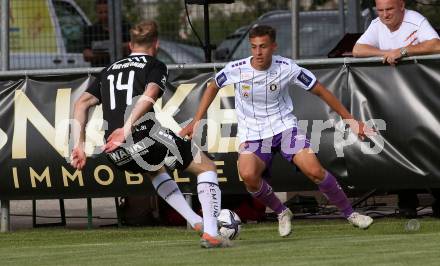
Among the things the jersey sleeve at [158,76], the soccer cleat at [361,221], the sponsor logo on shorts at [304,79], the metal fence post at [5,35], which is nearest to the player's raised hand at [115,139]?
the jersey sleeve at [158,76]

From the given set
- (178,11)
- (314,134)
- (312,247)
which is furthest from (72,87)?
(178,11)

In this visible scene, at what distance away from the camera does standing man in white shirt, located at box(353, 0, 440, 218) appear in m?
12.9

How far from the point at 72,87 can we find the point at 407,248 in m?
4.90

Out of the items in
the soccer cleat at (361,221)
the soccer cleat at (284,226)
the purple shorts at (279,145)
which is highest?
the purple shorts at (279,145)

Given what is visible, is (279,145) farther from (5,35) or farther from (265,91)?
(5,35)

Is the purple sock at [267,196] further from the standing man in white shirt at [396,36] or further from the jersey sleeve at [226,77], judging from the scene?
the standing man in white shirt at [396,36]

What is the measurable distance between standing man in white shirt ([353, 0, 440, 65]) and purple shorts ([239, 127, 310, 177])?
1687mm

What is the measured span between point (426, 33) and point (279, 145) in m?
2.18

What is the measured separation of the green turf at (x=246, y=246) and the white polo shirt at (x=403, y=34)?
1743mm

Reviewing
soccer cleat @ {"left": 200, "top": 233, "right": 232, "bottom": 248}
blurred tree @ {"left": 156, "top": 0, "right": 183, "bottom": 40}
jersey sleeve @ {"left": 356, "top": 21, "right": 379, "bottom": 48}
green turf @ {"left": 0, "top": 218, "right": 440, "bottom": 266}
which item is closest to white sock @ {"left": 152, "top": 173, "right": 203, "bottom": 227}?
green turf @ {"left": 0, "top": 218, "right": 440, "bottom": 266}

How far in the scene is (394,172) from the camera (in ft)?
42.7

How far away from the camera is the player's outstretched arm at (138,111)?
10.8 m

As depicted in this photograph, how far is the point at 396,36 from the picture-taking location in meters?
13.2

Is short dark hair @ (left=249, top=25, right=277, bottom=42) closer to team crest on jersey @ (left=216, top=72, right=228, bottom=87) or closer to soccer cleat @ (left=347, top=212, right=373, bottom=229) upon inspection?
team crest on jersey @ (left=216, top=72, right=228, bottom=87)
